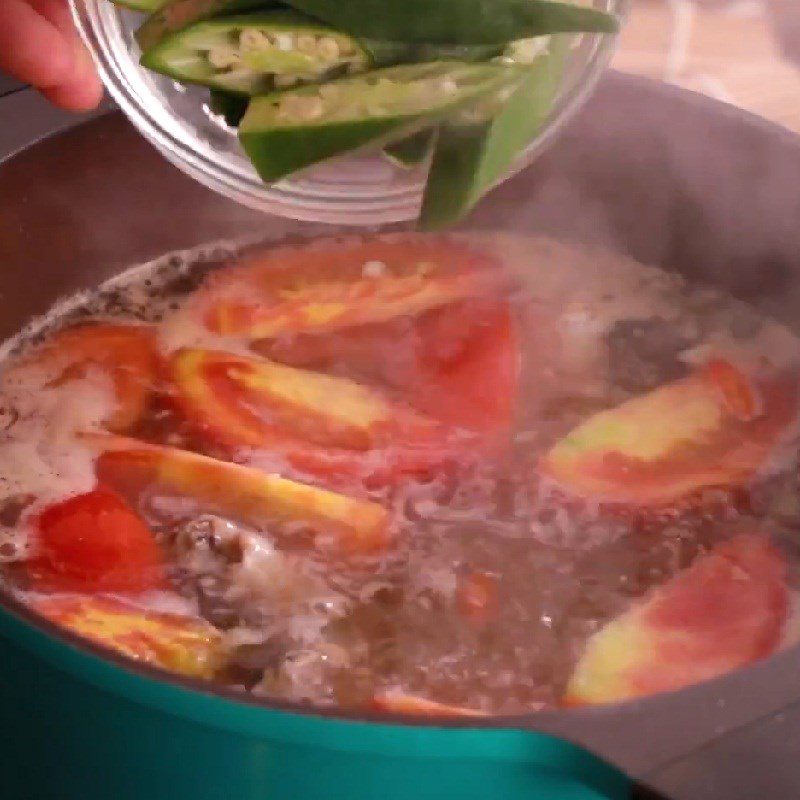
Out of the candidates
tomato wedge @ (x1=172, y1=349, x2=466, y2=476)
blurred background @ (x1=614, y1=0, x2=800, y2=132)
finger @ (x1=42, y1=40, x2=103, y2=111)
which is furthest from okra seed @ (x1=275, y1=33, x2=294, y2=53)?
blurred background @ (x1=614, y1=0, x2=800, y2=132)

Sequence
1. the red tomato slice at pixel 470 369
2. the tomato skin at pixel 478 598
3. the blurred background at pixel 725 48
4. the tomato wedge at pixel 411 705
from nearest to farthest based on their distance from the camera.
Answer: the tomato wedge at pixel 411 705 → the tomato skin at pixel 478 598 → the red tomato slice at pixel 470 369 → the blurred background at pixel 725 48

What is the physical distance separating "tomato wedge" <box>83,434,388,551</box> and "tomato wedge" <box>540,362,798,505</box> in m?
0.14

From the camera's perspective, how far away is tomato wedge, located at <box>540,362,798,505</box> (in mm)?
761

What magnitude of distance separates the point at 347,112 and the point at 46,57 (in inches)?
6.5

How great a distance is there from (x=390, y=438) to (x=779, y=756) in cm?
38

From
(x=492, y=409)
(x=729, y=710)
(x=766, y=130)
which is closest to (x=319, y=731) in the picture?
(x=729, y=710)

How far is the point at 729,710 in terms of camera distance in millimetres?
456

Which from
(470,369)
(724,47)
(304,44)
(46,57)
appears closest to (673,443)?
(470,369)

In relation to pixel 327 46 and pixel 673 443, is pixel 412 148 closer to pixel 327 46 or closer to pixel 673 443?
pixel 327 46

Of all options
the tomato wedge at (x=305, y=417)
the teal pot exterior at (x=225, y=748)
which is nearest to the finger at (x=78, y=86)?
the tomato wedge at (x=305, y=417)

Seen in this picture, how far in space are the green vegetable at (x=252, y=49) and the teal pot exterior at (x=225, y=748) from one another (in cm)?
32

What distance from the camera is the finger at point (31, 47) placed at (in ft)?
2.08

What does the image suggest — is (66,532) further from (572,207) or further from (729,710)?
(572,207)

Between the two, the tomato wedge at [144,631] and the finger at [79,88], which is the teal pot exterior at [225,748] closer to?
the tomato wedge at [144,631]
